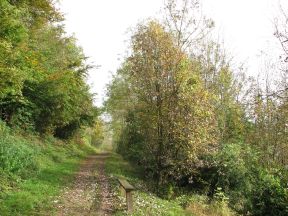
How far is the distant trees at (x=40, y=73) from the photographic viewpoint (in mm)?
18077

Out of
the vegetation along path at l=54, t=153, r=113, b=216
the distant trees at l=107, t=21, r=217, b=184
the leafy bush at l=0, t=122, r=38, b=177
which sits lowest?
the vegetation along path at l=54, t=153, r=113, b=216

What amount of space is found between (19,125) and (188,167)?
13608mm

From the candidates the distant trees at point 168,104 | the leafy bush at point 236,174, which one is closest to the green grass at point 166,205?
Result: the leafy bush at point 236,174

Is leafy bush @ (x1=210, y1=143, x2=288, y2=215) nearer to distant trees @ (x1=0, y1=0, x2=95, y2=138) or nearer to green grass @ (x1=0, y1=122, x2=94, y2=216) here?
green grass @ (x1=0, y1=122, x2=94, y2=216)

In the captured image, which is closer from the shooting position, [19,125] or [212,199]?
[212,199]

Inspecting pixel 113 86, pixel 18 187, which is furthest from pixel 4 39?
pixel 113 86

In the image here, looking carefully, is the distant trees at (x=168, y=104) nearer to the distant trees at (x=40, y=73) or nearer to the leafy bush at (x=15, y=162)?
the distant trees at (x=40, y=73)

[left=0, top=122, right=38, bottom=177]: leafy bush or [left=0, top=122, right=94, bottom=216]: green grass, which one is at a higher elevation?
[left=0, top=122, right=38, bottom=177]: leafy bush

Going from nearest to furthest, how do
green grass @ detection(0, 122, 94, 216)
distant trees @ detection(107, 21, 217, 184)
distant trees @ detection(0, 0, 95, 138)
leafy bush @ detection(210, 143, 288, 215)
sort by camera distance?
green grass @ detection(0, 122, 94, 216) < distant trees @ detection(107, 21, 217, 184) < distant trees @ detection(0, 0, 95, 138) < leafy bush @ detection(210, 143, 288, 215)

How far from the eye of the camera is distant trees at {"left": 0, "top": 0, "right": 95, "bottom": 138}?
1808cm

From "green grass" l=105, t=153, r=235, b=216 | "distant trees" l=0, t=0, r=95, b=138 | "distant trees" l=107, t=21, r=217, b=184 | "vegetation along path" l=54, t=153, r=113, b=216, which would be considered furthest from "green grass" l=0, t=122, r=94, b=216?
"distant trees" l=107, t=21, r=217, b=184

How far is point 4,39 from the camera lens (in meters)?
14.2

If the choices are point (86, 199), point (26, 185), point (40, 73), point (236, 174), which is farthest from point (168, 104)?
point (40, 73)

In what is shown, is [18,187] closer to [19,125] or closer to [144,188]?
[144,188]
